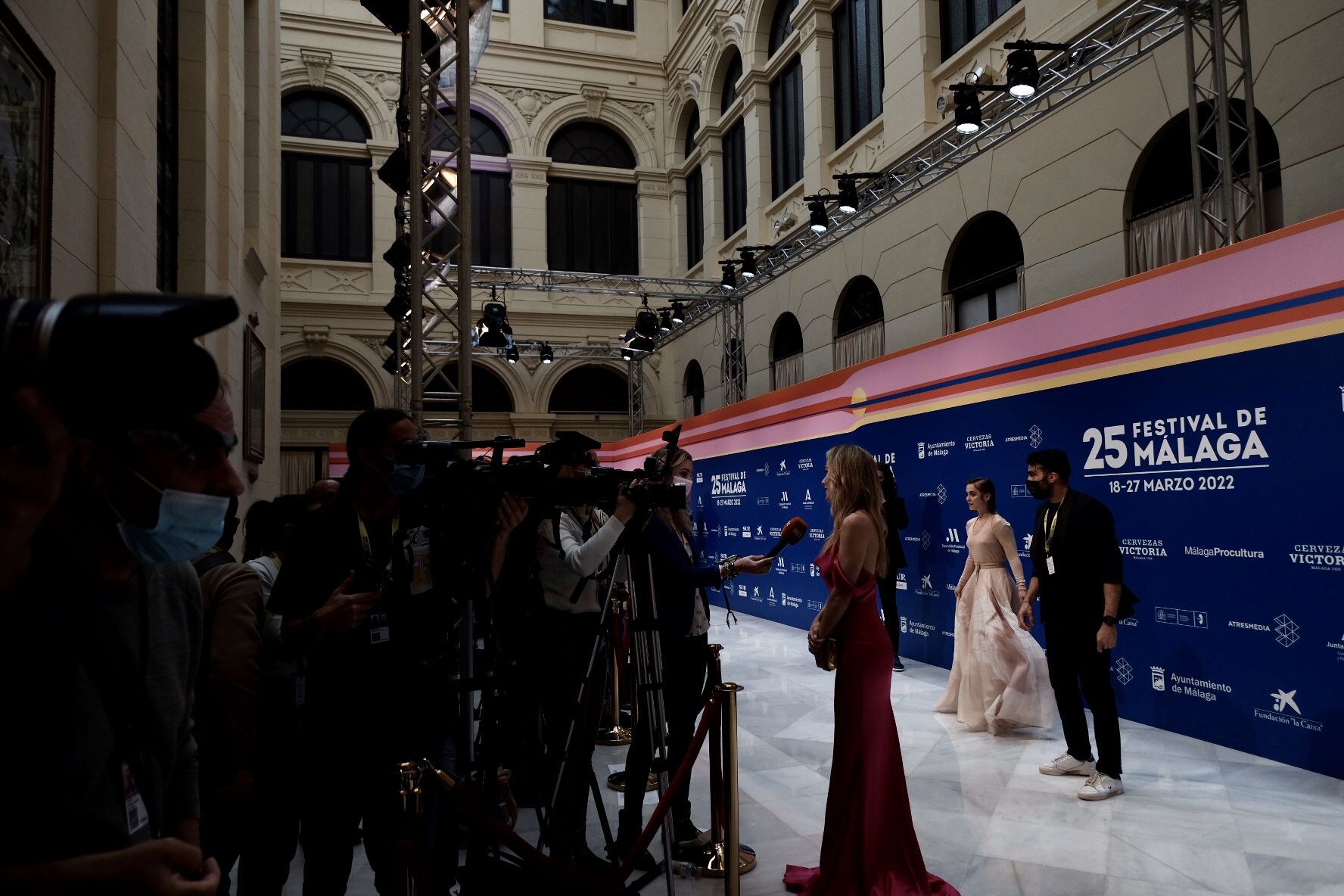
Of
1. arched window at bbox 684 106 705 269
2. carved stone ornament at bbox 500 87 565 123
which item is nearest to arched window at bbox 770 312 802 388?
arched window at bbox 684 106 705 269

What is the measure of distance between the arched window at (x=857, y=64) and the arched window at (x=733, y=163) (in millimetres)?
3381

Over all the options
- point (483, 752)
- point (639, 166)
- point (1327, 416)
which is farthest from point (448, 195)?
point (639, 166)

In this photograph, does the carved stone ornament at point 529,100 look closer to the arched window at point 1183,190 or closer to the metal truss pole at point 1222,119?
the arched window at point 1183,190

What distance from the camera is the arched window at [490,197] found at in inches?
744

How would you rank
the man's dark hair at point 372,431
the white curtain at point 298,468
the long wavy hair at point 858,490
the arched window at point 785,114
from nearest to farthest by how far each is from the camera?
the man's dark hair at point 372,431
the long wavy hair at point 858,490
the arched window at point 785,114
the white curtain at point 298,468

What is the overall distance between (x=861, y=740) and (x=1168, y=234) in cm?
613

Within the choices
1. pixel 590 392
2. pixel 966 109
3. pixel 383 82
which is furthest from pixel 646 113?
pixel 966 109

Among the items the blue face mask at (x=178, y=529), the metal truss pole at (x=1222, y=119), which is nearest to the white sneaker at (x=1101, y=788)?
the metal truss pole at (x=1222, y=119)

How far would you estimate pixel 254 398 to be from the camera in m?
7.29

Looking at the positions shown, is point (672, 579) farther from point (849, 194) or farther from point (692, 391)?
point (692, 391)

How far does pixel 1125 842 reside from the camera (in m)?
3.31

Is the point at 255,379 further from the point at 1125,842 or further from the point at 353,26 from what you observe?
the point at 353,26

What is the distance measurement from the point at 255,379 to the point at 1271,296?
753 cm

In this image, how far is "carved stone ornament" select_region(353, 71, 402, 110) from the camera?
18047 mm
